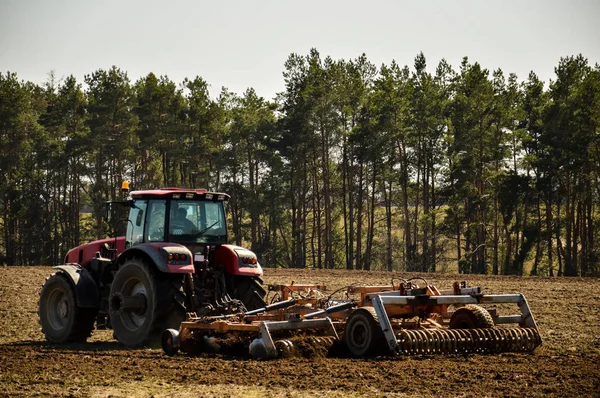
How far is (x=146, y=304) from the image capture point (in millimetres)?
13344

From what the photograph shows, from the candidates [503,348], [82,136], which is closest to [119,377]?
[503,348]

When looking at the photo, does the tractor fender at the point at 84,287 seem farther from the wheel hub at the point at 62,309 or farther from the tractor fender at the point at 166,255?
the tractor fender at the point at 166,255

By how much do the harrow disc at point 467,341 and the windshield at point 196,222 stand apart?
411cm

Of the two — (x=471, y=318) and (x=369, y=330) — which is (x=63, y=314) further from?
(x=471, y=318)

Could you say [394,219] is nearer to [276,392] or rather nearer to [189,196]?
[189,196]

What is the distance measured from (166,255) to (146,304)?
1012 mm

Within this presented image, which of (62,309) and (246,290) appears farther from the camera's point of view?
(62,309)

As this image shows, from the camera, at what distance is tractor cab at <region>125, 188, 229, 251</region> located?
45.3ft

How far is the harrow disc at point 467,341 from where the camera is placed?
11.3 meters

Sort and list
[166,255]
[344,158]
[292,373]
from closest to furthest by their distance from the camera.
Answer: [292,373]
[166,255]
[344,158]

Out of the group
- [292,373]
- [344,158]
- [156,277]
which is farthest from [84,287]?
[344,158]

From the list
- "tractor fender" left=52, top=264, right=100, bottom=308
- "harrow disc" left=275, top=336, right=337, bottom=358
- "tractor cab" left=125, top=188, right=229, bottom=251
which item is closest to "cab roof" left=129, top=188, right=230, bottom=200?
"tractor cab" left=125, top=188, right=229, bottom=251

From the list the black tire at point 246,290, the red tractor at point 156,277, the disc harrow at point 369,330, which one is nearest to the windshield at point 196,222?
the red tractor at point 156,277

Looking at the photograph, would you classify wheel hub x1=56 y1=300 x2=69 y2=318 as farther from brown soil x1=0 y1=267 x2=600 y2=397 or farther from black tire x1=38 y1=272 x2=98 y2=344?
brown soil x1=0 y1=267 x2=600 y2=397
